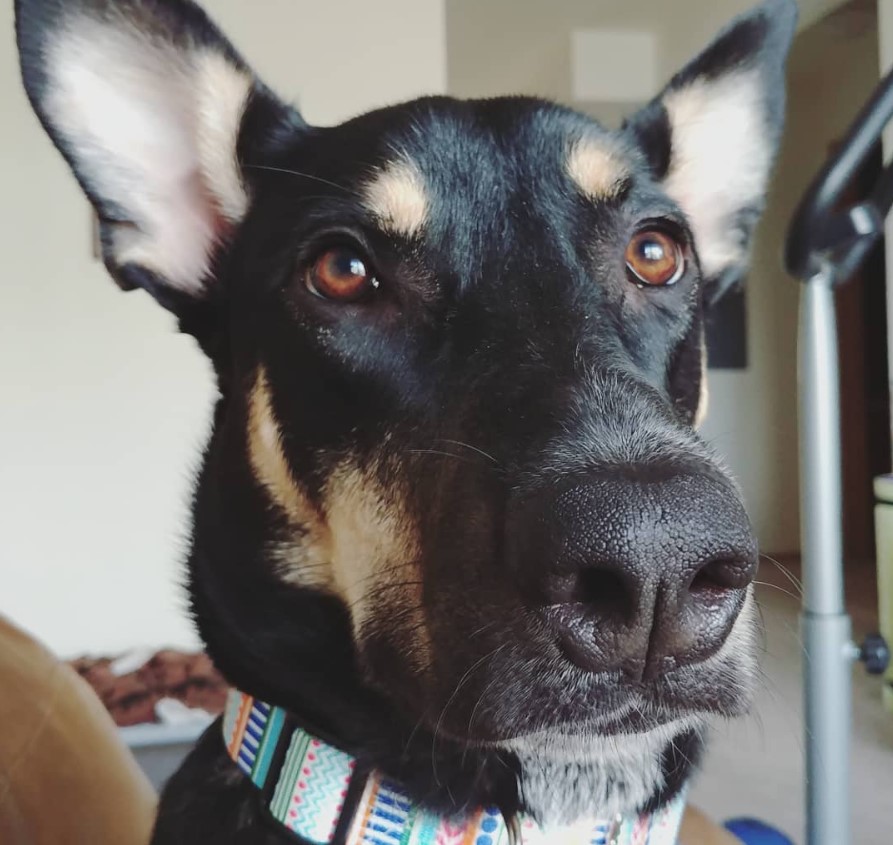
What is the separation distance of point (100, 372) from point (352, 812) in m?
2.93

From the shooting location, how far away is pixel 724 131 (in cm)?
151

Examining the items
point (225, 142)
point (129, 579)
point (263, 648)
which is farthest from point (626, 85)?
point (263, 648)

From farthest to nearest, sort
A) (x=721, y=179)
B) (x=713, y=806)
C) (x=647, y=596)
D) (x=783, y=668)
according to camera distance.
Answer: (x=783, y=668) → (x=713, y=806) → (x=721, y=179) → (x=647, y=596)

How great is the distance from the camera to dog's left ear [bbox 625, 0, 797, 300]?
1432 millimetres

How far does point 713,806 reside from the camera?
9.69ft

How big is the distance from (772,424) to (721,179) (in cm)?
612

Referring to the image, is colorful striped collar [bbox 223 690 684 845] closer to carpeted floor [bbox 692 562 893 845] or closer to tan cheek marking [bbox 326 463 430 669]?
tan cheek marking [bbox 326 463 430 669]

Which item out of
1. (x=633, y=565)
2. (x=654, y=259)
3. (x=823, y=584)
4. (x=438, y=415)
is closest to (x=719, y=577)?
(x=633, y=565)

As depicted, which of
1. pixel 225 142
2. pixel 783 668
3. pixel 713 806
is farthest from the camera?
pixel 783 668

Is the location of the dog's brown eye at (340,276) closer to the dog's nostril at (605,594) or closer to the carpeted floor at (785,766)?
the dog's nostril at (605,594)

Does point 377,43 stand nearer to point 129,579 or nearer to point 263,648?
point 129,579

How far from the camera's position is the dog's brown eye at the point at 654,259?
1.24 meters

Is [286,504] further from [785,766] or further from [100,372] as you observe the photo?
[785,766]

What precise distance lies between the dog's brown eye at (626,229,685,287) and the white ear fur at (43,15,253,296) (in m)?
0.62
